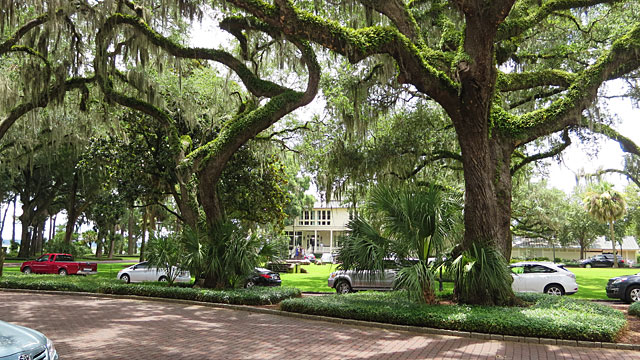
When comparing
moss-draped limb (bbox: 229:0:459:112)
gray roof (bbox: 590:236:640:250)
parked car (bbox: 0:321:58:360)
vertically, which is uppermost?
moss-draped limb (bbox: 229:0:459:112)

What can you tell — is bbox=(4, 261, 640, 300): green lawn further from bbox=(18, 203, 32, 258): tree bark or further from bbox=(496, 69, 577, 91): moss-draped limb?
bbox=(18, 203, 32, 258): tree bark

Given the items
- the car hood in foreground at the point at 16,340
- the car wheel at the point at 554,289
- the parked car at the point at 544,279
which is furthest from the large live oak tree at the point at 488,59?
the car hood in foreground at the point at 16,340

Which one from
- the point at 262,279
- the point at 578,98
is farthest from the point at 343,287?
the point at 578,98

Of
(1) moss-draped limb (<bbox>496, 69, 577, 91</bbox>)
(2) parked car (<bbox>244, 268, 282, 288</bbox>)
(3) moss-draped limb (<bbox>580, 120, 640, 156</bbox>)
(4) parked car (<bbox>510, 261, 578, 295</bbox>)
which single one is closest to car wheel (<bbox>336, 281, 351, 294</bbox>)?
(2) parked car (<bbox>244, 268, 282, 288</bbox>)

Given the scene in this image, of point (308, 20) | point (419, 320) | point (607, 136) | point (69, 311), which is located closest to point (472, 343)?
point (419, 320)

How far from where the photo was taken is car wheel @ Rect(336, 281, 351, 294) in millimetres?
16344

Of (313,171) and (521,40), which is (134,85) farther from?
(521,40)

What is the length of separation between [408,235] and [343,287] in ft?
20.7

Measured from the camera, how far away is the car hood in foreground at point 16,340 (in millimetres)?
4191

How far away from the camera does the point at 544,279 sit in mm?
15852

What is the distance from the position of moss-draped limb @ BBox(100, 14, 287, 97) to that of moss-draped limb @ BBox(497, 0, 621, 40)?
7080mm

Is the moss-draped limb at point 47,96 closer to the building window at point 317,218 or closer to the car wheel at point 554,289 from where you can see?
the car wheel at point 554,289

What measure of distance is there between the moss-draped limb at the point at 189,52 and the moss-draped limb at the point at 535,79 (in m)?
7.14

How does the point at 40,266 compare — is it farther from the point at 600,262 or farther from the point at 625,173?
the point at 600,262
